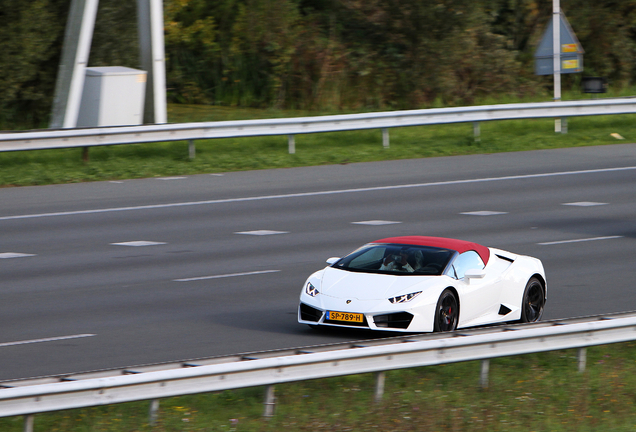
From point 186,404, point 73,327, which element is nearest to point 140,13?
point 73,327

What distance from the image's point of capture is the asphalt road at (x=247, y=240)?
1117 cm

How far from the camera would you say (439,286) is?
1089 centimetres

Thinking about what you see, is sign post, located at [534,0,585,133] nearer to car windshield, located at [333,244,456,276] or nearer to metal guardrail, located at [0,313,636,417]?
car windshield, located at [333,244,456,276]

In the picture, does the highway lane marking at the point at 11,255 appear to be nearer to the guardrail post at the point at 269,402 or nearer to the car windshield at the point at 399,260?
the car windshield at the point at 399,260

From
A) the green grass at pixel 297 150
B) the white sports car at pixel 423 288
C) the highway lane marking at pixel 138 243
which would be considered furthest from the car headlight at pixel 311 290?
the green grass at pixel 297 150

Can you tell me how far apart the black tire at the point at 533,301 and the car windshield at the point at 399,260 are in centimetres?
106

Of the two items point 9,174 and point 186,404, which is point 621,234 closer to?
point 186,404

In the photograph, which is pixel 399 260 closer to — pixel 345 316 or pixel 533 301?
pixel 345 316

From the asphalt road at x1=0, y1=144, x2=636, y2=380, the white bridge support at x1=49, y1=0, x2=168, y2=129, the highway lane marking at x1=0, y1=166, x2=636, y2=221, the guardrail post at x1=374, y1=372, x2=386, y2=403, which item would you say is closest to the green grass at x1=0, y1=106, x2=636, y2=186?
the asphalt road at x1=0, y1=144, x2=636, y2=380

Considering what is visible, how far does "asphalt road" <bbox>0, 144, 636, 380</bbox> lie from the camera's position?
1117cm

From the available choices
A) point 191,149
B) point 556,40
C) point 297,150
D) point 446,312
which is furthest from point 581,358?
point 556,40

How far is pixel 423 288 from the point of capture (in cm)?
1084

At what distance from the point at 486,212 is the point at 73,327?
9549 mm

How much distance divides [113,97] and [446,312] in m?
15.0
